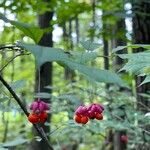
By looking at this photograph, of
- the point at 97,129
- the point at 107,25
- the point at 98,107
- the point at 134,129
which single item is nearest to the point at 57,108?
the point at 97,129

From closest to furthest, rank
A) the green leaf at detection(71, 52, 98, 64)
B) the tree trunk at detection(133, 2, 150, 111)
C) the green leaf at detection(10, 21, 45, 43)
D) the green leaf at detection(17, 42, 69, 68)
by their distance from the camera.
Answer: the green leaf at detection(17, 42, 69, 68)
the green leaf at detection(10, 21, 45, 43)
the green leaf at detection(71, 52, 98, 64)
the tree trunk at detection(133, 2, 150, 111)

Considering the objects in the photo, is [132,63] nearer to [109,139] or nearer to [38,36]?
[38,36]

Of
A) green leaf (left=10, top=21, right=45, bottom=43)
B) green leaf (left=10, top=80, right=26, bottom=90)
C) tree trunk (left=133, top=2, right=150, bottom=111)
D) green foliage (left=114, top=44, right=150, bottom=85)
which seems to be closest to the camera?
green leaf (left=10, top=21, right=45, bottom=43)

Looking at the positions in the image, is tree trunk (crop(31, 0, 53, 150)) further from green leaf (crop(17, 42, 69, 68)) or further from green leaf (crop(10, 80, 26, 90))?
green leaf (crop(17, 42, 69, 68))

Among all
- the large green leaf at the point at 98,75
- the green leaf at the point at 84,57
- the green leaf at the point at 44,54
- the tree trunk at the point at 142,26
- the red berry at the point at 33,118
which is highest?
the tree trunk at the point at 142,26

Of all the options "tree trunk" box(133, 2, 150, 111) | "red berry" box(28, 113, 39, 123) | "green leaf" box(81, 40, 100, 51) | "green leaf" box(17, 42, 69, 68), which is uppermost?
"tree trunk" box(133, 2, 150, 111)

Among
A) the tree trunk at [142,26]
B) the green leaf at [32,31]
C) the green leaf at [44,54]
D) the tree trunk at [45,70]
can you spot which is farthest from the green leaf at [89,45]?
the tree trunk at [45,70]

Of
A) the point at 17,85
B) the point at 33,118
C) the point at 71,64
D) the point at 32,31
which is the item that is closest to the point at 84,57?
the point at 32,31

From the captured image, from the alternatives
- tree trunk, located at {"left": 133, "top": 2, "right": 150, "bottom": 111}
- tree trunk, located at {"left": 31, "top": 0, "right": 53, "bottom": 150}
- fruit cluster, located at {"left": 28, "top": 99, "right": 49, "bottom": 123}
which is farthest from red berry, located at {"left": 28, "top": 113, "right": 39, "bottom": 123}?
tree trunk, located at {"left": 31, "top": 0, "right": 53, "bottom": 150}

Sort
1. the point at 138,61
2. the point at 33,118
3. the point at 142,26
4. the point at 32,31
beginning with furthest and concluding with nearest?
the point at 142,26 → the point at 33,118 → the point at 138,61 → the point at 32,31

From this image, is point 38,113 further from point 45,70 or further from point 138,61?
point 45,70

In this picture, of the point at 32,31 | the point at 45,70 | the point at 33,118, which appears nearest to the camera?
the point at 32,31

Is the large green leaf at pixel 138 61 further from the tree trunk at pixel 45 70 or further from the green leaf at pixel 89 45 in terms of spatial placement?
the tree trunk at pixel 45 70

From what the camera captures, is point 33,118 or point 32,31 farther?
point 33,118
